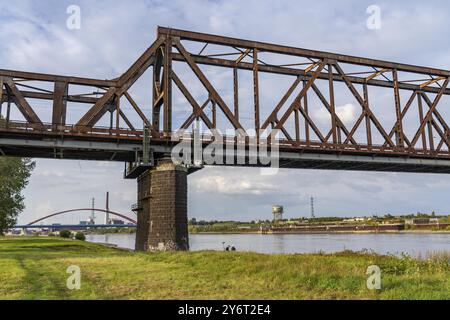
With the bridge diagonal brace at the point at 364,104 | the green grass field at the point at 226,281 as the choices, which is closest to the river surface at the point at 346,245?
the green grass field at the point at 226,281

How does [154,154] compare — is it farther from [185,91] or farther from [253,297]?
[253,297]

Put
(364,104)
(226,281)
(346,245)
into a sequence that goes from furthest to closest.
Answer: (346,245)
(364,104)
(226,281)

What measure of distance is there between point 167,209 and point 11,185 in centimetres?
3186

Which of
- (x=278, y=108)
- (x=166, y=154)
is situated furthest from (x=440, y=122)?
(x=166, y=154)

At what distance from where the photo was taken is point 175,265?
20031mm

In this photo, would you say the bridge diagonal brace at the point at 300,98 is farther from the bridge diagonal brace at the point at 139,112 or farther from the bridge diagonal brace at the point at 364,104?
the bridge diagonal brace at the point at 139,112

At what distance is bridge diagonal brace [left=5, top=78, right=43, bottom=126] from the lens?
3882 centimetres

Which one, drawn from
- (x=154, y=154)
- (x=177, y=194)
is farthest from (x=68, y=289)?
(x=154, y=154)

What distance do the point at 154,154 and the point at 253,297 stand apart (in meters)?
31.4

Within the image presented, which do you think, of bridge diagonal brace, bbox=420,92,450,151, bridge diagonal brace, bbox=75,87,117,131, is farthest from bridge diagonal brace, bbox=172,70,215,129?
bridge diagonal brace, bbox=420,92,450,151

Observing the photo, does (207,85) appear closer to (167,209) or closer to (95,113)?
(95,113)

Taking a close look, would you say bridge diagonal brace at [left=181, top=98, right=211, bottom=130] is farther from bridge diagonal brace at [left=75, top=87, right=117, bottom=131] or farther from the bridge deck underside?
bridge diagonal brace at [left=75, top=87, right=117, bottom=131]

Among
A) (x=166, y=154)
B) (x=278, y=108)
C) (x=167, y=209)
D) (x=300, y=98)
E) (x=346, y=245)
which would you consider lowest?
(x=346, y=245)

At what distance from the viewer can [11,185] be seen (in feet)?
192
